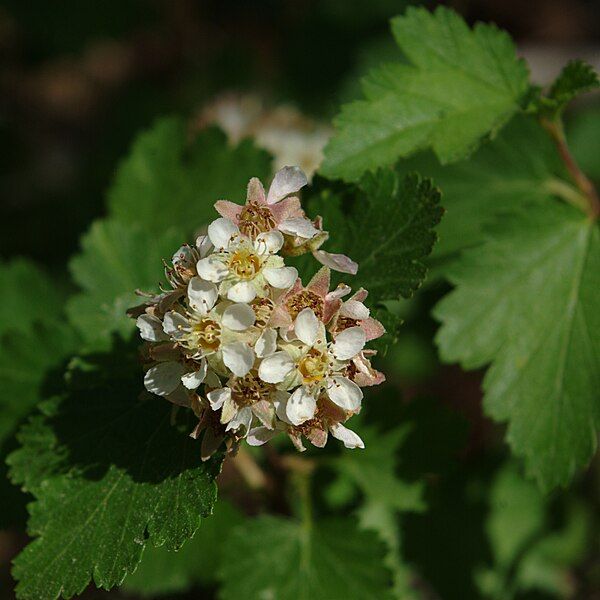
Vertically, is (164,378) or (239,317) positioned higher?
(239,317)

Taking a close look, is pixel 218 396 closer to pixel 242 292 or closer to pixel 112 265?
pixel 242 292

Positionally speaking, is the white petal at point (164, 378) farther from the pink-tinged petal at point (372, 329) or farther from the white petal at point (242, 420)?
the pink-tinged petal at point (372, 329)

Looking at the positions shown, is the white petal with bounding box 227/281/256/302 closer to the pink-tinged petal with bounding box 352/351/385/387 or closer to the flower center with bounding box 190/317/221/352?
the flower center with bounding box 190/317/221/352

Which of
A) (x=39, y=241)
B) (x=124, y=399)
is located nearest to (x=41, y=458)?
(x=124, y=399)

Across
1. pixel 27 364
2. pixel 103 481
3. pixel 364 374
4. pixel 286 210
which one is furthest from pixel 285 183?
pixel 27 364

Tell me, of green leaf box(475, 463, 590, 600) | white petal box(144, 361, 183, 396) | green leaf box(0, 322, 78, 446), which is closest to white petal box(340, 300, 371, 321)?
white petal box(144, 361, 183, 396)

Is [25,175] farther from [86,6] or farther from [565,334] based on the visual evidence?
[565,334]
